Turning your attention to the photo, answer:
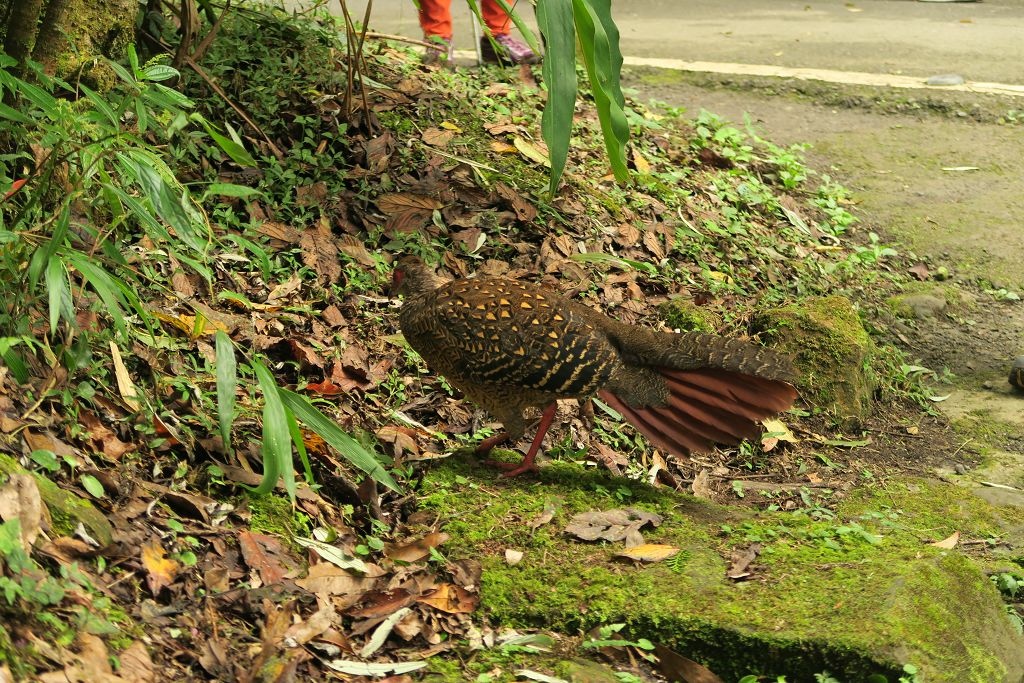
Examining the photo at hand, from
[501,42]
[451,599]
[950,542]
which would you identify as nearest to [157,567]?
[451,599]

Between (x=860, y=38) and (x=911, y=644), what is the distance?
9.33 meters

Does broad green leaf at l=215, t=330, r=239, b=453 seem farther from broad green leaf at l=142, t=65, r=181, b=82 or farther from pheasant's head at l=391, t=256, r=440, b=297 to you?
pheasant's head at l=391, t=256, r=440, b=297

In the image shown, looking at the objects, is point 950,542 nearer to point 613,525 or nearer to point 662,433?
point 662,433

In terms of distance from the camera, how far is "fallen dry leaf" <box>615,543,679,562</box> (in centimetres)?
382

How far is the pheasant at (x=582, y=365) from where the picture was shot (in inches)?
170

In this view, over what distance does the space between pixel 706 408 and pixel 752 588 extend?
101 cm

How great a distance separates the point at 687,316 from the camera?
229 inches

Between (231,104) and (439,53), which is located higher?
(439,53)

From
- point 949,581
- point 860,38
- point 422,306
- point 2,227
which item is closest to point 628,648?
point 949,581

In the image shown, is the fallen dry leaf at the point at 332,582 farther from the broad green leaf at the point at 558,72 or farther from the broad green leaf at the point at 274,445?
the broad green leaf at the point at 558,72

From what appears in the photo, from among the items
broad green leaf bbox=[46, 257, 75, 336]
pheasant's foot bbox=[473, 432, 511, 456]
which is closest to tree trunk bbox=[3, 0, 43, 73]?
broad green leaf bbox=[46, 257, 75, 336]

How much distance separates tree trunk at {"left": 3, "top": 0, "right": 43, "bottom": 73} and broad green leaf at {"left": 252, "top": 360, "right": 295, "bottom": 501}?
228cm

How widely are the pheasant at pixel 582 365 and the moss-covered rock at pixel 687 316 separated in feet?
4.19

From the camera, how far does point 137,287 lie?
448 cm
